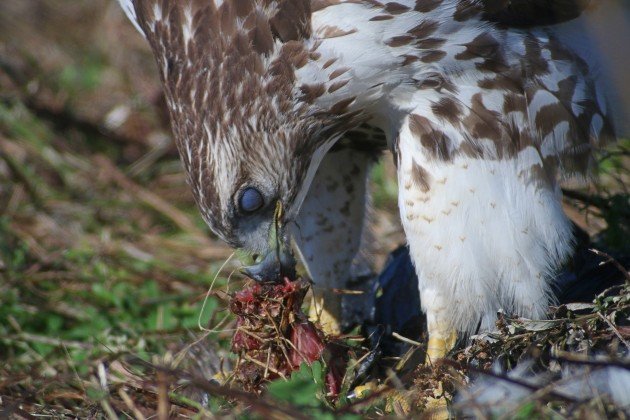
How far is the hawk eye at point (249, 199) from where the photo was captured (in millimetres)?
2777

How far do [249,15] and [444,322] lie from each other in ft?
3.83

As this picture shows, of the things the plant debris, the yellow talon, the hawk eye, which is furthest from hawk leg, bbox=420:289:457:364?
the hawk eye

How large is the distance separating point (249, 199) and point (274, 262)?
23cm

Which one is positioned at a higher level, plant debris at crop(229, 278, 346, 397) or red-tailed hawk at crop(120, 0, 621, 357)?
red-tailed hawk at crop(120, 0, 621, 357)

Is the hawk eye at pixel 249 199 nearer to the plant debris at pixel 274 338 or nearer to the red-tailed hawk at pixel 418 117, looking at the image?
the red-tailed hawk at pixel 418 117

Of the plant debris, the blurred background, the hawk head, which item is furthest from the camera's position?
the blurred background

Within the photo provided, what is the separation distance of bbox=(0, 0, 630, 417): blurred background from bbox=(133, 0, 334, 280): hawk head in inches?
17.6

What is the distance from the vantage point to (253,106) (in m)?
2.72

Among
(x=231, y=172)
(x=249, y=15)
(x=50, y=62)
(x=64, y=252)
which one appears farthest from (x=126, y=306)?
(x=50, y=62)

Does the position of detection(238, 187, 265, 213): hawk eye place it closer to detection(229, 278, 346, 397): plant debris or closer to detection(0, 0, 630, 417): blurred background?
detection(229, 278, 346, 397): plant debris

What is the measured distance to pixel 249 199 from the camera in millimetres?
2783

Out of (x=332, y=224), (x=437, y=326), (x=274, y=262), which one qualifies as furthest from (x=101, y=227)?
(x=437, y=326)

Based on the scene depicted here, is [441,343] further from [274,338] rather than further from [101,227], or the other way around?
[101,227]

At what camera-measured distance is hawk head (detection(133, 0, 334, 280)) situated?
2707mm
